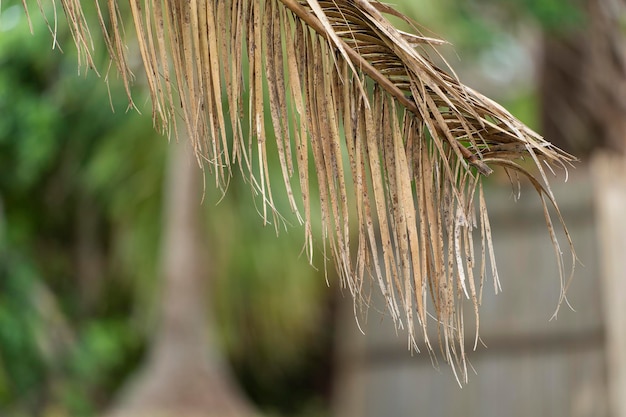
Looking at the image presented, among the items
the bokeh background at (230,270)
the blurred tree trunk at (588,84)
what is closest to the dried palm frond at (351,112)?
the bokeh background at (230,270)

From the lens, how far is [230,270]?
7.97 m

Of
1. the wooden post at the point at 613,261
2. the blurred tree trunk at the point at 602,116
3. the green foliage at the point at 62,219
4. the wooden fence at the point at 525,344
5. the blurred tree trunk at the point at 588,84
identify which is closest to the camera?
the wooden post at the point at 613,261

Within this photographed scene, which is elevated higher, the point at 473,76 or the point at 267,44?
the point at 473,76

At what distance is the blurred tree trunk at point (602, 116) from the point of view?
6.34 meters

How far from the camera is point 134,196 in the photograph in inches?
310

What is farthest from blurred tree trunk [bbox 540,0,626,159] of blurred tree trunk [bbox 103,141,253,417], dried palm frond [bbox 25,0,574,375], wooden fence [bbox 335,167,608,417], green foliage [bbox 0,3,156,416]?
dried palm frond [bbox 25,0,574,375]

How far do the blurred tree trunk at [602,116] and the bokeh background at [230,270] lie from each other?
0.05ft

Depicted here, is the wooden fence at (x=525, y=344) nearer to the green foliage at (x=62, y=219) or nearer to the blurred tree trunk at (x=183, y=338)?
the blurred tree trunk at (x=183, y=338)

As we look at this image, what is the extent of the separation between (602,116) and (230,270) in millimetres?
3215

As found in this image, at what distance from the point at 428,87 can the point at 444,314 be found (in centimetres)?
36

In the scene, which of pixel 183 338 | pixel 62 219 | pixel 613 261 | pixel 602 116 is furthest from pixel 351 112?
pixel 62 219

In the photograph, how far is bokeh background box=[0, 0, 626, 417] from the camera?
21.5ft

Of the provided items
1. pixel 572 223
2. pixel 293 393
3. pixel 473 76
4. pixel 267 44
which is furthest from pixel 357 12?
pixel 473 76

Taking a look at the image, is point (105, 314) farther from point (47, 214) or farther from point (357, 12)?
point (357, 12)
